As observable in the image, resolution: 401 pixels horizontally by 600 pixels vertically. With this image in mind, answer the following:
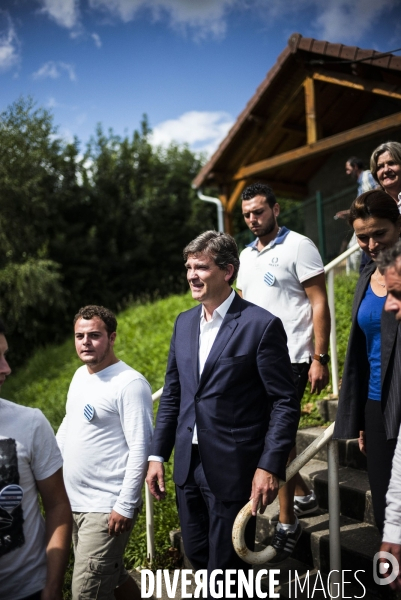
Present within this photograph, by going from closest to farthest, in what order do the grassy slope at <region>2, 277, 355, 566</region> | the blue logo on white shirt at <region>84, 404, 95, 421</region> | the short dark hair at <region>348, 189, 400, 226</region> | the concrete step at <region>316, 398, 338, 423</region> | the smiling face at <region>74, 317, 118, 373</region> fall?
the short dark hair at <region>348, 189, 400, 226</region>, the blue logo on white shirt at <region>84, 404, 95, 421</region>, the smiling face at <region>74, 317, 118, 373</region>, the grassy slope at <region>2, 277, 355, 566</region>, the concrete step at <region>316, 398, 338, 423</region>

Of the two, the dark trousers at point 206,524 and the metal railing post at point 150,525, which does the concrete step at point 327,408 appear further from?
the dark trousers at point 206,524

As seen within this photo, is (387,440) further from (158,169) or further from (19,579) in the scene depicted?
(158,169)

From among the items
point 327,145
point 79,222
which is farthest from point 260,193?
point 79,222

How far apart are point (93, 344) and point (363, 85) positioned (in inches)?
357

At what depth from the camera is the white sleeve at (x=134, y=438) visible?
304cm

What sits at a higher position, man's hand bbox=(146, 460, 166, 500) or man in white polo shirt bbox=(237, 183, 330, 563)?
man in white polo shirt bbox=(237, 183, 330, 563)

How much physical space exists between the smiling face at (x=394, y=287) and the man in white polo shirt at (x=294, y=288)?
1680mm

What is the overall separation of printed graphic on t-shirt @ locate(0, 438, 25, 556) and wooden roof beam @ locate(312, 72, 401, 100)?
32.0 feet

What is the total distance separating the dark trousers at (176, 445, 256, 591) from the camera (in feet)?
8.94

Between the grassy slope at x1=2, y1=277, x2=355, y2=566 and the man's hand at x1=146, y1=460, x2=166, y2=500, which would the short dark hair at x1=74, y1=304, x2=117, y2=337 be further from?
the grassy slope at x1=2, y1=277, x2=355, y2=566

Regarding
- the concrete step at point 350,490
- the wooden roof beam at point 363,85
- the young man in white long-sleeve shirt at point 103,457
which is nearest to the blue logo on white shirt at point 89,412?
the young man in white long-sleeve shirt at point 103,457

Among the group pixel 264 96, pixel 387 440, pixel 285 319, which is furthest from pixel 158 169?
pixel 387 440

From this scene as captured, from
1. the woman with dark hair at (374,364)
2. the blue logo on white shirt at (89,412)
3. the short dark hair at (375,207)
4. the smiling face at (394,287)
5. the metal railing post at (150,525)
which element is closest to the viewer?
the smiling face at (394,287)

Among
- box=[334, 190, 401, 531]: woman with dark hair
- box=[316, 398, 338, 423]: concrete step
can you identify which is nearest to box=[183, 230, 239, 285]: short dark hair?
box=[334, 190, 401, 531]: woman with dark hair
